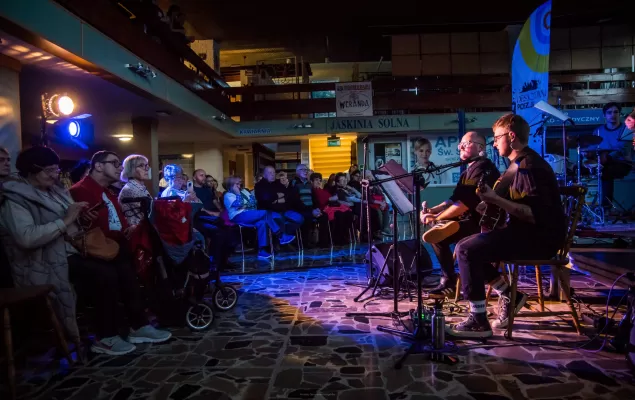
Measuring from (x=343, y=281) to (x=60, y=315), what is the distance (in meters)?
3.72

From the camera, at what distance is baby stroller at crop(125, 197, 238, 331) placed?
4090 millimetres

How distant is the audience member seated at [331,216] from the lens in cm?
946

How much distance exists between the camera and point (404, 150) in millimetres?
13664

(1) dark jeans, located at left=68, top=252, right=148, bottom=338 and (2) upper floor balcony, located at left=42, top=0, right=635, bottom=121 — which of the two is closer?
(1) dark jeans, located at left=68, top=252, right=148, bottom=338

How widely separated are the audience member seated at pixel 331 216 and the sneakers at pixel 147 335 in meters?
5.69

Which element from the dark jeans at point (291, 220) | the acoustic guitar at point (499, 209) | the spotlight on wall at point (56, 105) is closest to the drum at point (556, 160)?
the dark jeans at point (291, 220)

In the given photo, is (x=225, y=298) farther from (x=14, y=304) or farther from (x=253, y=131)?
(x=253, y=131)

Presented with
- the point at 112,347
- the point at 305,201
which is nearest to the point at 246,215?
the point at 305,201

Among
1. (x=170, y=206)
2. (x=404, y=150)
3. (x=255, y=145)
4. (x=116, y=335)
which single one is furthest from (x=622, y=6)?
(x=116, y=335)

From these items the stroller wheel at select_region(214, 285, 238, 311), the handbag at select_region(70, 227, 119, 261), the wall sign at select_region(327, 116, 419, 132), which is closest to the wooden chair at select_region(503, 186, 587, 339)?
the stroller wheel at select_region(214, 285, 238, 311)

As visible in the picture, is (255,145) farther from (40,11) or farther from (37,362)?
(37,362)

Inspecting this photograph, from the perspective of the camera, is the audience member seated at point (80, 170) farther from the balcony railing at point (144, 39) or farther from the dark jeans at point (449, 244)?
the dark jeans at point (449, 244)

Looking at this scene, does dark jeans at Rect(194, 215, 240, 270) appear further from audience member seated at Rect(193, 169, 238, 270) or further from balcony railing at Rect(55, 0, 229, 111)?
balcony railing at Rect(55, 0, 229, 111)

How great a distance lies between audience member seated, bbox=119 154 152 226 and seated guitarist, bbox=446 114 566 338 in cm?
314
